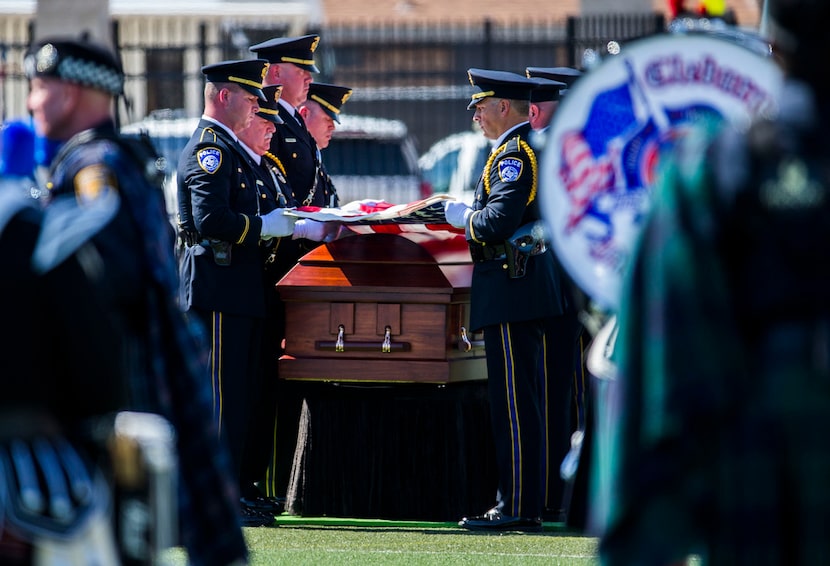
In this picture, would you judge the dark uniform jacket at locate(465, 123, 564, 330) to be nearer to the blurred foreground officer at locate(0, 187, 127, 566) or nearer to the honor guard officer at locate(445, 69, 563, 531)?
the honor guard officer at locate(445, 69, 563, 531)

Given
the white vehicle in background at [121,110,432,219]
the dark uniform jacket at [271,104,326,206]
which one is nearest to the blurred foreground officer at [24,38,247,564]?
the dark uniform jacket at [271,104,326,206]

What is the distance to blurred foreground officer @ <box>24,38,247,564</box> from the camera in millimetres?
3506

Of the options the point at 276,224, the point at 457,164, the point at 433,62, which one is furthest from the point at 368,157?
the point at 276,224

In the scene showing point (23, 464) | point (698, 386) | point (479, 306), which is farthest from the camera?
point (479, 306)

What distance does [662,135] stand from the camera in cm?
389

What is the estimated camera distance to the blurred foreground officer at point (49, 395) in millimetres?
2789

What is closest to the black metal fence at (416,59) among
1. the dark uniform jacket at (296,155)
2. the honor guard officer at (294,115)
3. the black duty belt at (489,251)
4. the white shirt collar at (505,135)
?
the honor guard officer at (294,115)

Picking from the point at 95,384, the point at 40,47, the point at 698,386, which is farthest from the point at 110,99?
the point at 698,386

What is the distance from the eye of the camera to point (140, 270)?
11.5ft

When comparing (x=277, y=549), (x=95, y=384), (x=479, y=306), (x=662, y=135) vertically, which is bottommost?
(x=277, y=549)

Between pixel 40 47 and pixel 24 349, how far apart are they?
111cm

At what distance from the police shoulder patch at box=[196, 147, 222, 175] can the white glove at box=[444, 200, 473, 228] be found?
103 centimetres

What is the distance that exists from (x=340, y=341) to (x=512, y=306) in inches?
32.6

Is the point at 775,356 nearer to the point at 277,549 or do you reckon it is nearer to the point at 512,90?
the point at 277,549
